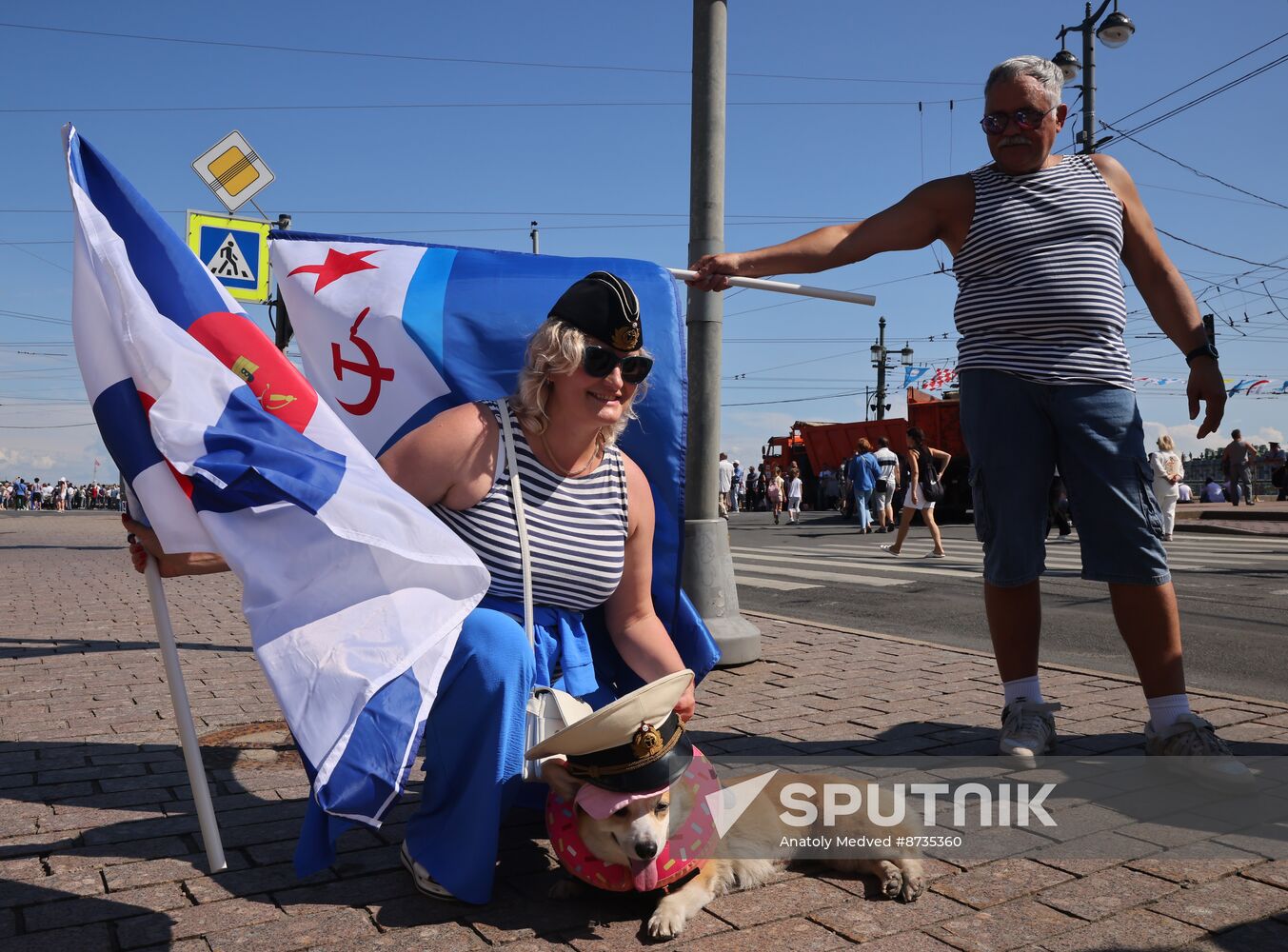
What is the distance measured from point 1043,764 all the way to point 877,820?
1099mm

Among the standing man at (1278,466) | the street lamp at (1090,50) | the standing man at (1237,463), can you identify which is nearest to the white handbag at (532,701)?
the street lamp at (1090,50)

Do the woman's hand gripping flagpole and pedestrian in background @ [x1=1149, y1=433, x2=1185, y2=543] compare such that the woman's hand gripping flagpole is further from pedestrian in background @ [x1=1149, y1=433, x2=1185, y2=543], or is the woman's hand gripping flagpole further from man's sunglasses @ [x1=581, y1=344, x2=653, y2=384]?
pedestrian in background @ [x1=1149, y1=433, x2=1185, y2=543]

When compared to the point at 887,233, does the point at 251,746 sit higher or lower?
lower

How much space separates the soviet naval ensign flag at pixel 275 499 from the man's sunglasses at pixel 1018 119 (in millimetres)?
2238

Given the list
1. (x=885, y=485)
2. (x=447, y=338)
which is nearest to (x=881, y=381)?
(x=885, y=485)

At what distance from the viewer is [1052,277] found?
350 centimetres

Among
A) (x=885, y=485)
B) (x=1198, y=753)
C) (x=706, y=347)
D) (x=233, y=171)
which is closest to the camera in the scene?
(x=1198, y=753)

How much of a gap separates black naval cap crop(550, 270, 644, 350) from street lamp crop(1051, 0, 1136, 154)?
18511mm

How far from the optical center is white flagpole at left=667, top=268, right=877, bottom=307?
3.39 meters

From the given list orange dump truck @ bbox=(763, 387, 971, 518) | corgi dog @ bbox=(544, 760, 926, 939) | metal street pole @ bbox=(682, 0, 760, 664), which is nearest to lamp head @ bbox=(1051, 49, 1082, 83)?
orange dump truck @ bbox=(763, 387, 971, 518)

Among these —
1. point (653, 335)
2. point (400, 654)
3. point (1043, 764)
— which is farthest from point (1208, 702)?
point (400, 654)

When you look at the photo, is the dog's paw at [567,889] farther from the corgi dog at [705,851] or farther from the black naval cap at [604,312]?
the black naval cap at [604,312]

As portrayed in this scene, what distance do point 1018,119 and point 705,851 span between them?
2.43 metres

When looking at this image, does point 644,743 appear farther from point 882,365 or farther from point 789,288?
point 882,365
